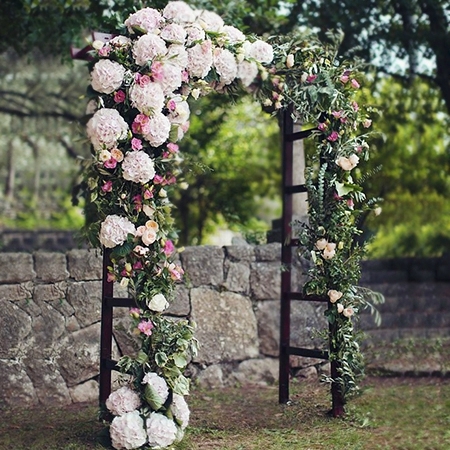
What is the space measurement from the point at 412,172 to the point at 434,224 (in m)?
1.76

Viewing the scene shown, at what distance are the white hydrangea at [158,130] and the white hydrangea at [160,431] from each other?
142cm

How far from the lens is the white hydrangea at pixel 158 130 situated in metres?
3.84

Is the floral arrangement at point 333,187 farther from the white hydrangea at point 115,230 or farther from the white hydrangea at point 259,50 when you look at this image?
the white hydrangea at point 115,230

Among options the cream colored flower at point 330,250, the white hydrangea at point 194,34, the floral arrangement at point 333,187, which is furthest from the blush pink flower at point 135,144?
the cream colored flower at point 330,250

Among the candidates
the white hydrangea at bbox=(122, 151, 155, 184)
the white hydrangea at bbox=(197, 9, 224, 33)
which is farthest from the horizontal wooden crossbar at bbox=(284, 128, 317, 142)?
the white hydrangea at bbox=(122, 151, 155, 184)

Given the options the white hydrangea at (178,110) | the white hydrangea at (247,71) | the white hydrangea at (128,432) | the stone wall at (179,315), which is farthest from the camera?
the stone wall at (179,315)

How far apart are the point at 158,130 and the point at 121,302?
97 centimetres

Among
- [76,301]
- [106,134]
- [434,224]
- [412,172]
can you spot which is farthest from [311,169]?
[434,224]

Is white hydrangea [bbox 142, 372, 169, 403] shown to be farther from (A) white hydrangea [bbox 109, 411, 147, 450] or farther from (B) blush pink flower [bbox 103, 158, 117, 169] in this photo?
(B) blush pink flower [bbox 103, 158, 117, 169]

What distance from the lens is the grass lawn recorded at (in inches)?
159

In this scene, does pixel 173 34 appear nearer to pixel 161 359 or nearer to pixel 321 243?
pixel 321 243

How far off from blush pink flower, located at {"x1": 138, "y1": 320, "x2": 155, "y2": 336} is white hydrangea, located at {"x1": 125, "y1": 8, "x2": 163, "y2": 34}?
5.03 feet

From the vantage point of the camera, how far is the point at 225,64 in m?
4.20

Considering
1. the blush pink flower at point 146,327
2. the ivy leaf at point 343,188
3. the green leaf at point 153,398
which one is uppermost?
the ivy leaf at point 343,188
